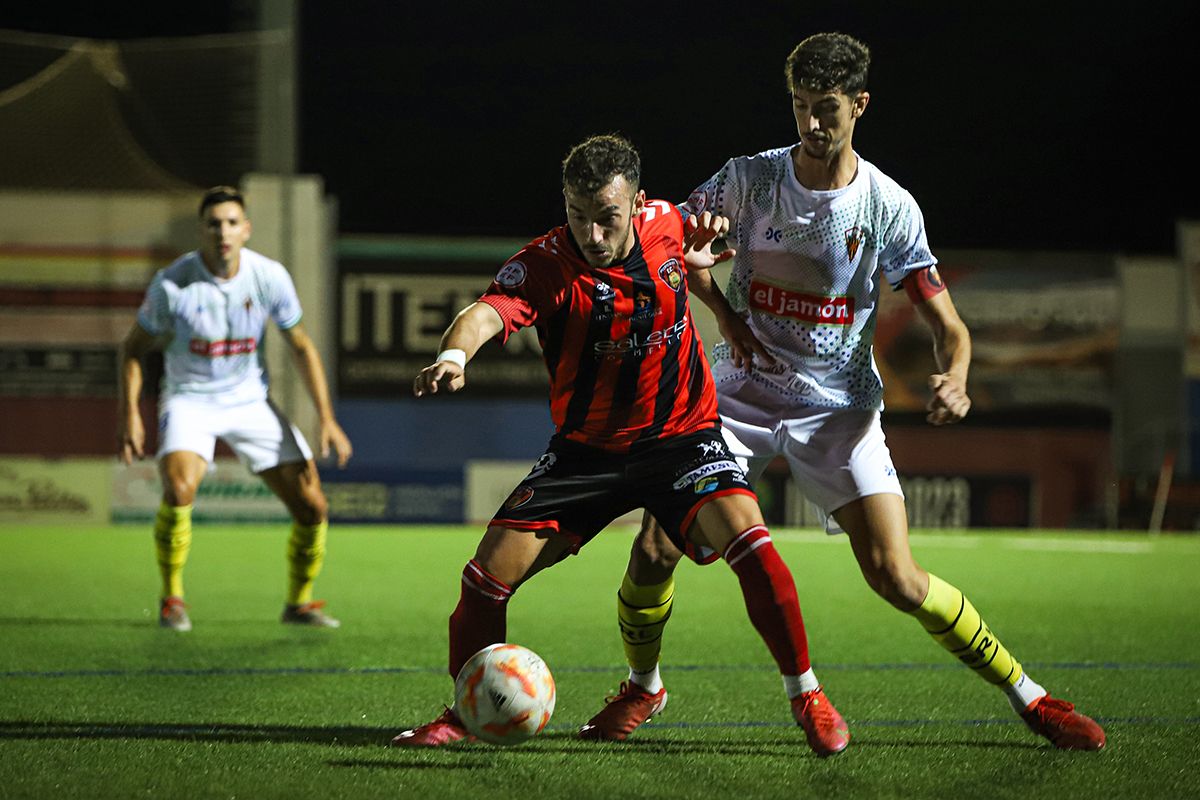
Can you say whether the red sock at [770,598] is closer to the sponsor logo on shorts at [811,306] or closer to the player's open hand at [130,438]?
the sponsor logo on shorts at [811,306]

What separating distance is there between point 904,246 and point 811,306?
33cm

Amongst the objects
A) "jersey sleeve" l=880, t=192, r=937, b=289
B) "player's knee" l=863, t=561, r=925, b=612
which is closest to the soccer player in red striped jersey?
"player's knee" l=863, t=561, r=925, b=612

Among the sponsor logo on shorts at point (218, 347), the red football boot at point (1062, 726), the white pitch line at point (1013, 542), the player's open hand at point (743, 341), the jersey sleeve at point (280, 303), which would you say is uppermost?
the player's open hand at point (743, 341)

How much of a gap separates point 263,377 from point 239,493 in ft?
26.2

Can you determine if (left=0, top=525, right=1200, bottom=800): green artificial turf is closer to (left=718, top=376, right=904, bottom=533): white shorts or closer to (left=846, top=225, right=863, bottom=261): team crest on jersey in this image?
(left=718, top=376, right=904, bottom=533): white shorts

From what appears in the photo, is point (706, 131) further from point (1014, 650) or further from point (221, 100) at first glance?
point (1014, 650)

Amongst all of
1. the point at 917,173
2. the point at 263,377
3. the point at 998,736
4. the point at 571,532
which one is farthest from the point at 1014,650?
the point at 917,173

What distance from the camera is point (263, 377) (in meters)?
7.20

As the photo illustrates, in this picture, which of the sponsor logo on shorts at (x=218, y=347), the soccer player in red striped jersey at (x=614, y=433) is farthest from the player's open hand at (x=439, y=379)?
the sponsor logo on shorts at (x=218, y=347)

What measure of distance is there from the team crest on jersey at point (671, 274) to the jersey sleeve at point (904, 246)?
2.21 feet

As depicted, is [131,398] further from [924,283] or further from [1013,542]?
[1013,542]

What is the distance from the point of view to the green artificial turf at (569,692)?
12.2 feet

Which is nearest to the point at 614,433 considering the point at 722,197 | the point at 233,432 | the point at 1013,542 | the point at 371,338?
the point at 722,197

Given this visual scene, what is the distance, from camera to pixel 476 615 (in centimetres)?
404
